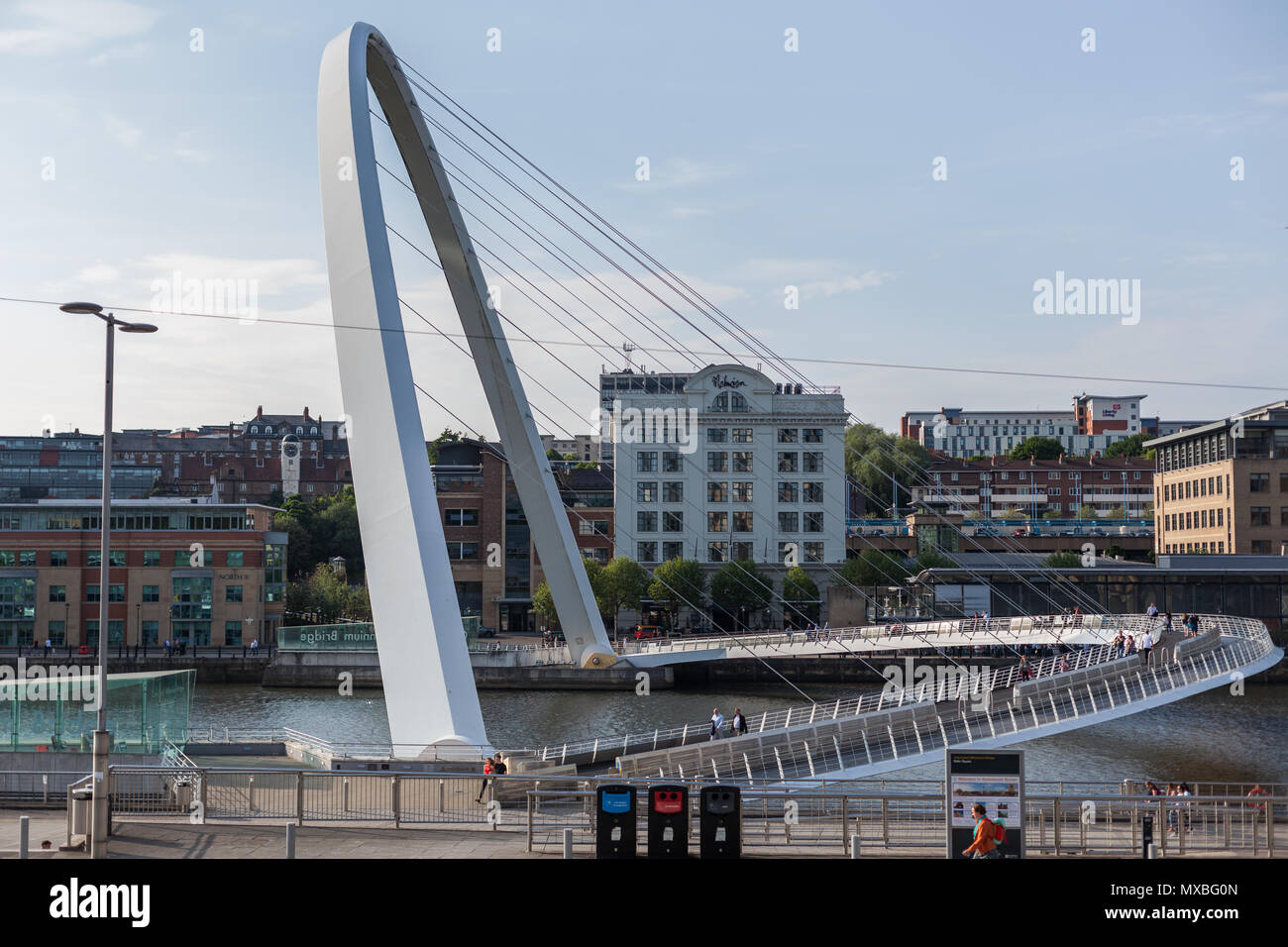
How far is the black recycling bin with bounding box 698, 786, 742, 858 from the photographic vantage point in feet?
38.1

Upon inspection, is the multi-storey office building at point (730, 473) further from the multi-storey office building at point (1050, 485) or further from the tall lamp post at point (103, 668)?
the tall lamp post at point (103, 668)

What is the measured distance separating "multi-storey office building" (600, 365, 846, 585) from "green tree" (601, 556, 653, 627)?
24.2 feet

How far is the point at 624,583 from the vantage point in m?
55.5

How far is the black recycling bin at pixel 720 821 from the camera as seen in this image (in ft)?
38.1

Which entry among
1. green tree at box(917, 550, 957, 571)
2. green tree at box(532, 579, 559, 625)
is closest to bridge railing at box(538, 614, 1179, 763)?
green tree at box(532, 579, 559, 625)

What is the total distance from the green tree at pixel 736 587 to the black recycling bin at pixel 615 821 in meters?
44.3

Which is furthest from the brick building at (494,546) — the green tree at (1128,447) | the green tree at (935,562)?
the green tree at (1128,447)

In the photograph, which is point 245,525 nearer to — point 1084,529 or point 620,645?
point 620,645

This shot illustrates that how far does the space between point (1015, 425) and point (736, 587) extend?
365ft

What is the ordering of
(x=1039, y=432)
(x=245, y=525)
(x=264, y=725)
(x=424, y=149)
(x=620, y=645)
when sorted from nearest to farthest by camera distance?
1. (x=424, y=149)
2. (x=264, y=725)
3. (x=620, y=645)
4. (x=245, y=525)
5. (x=1039, y=432)

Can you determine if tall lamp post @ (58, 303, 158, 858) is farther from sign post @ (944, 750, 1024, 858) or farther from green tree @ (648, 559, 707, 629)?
green tree @ (648, 559, 707, 629)
